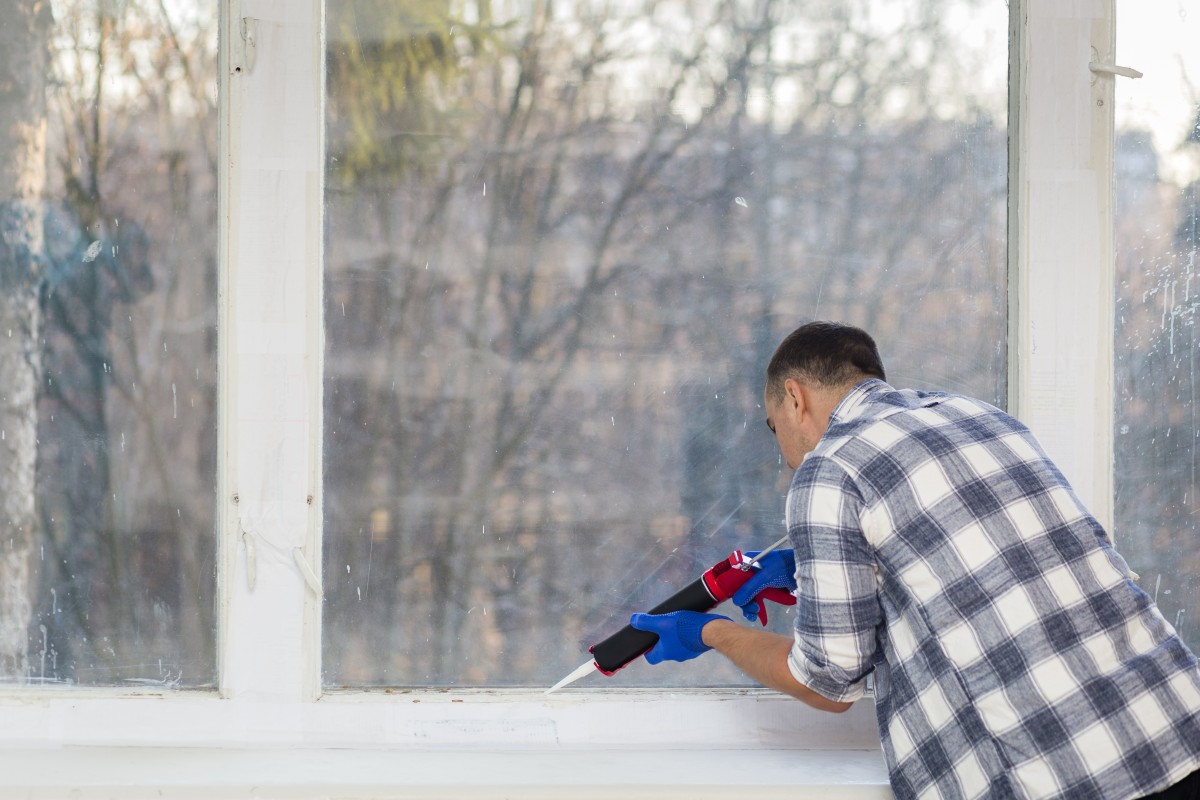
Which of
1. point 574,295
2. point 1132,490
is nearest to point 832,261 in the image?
point 574,295

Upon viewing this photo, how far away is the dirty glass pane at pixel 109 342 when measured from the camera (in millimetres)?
1451

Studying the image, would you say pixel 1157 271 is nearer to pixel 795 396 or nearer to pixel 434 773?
pixel 795 396

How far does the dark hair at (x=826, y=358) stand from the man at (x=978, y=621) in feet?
0.30

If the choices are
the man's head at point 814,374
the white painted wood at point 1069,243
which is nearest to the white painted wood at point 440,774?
the man's head at point 814,374

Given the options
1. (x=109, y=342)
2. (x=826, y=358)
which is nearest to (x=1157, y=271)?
(x=826, y=358)

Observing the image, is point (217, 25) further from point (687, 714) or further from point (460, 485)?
point (687, 714)

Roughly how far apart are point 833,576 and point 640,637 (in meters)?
0.36

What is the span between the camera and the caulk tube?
1.33 meters

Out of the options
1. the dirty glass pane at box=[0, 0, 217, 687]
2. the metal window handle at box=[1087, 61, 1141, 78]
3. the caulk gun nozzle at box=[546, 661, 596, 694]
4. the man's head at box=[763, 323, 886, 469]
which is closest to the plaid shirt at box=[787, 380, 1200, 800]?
the man's head at box=[763, 323, 886, 469]

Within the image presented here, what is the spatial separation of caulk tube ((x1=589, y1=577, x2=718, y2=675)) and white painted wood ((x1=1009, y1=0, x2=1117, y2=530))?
58cm

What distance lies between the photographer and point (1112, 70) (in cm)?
145

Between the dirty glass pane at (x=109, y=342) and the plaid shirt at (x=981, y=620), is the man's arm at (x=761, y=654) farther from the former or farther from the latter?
the dirty glass pane at (x=109, y=342)

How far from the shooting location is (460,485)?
1.47 metres

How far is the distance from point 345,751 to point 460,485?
42 cm
